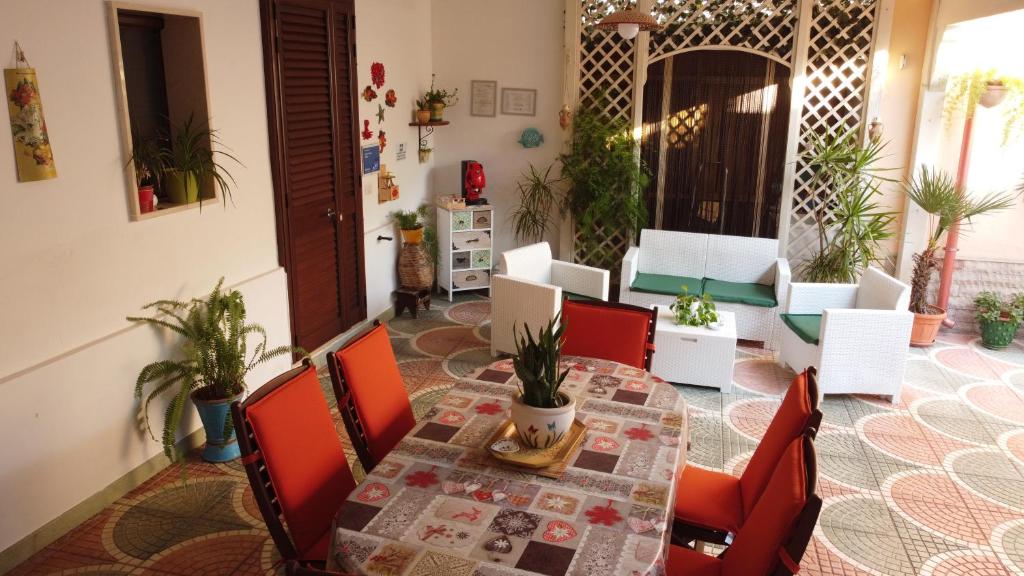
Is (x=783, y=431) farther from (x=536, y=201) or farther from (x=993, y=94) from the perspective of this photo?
(x=536, y=201)

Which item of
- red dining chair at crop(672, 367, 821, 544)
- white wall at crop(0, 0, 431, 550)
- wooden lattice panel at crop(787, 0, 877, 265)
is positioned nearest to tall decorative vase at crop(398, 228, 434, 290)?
white wall at crop(0, 0, 431, 550)

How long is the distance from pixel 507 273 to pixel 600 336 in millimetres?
1997

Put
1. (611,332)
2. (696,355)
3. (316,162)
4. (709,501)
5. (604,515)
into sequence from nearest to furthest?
(604,515) → (709,501) → (611,332) → (696,355) → (316,162)

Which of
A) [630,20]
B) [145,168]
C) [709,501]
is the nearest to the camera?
[709,501]

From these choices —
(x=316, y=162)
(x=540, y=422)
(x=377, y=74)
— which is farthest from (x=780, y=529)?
(x=377, y=74)

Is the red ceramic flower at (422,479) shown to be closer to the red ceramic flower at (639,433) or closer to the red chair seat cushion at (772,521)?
the red ceramic flower at (639,433)

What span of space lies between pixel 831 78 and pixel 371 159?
3672 mm

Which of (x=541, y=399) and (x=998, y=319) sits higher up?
(x=541, y=399)

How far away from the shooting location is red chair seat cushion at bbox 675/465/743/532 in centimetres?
259

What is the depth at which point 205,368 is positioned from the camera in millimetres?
3660

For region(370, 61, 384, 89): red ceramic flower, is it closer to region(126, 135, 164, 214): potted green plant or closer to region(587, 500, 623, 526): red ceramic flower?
region(126, 135, 164, 214): potted green plant

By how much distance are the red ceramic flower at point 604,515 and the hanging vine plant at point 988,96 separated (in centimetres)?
495

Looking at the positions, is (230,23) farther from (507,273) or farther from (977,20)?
(977,20)

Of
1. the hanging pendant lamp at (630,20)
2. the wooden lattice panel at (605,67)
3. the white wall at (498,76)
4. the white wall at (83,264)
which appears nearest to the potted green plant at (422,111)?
the white wall at (498,76)
